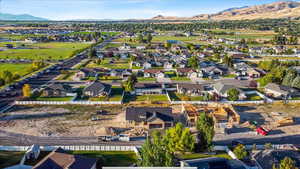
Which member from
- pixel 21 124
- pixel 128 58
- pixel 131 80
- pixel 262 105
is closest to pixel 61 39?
pixel 128 58

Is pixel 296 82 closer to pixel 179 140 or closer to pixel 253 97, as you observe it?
pixel 253 97

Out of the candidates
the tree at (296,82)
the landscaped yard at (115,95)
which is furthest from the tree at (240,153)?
the tree at (296,82)

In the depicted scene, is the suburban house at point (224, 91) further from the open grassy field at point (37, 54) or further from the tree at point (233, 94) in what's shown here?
the open grassy field at point (37, 54)

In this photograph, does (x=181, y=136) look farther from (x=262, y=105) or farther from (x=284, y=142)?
(x=262, y=105)

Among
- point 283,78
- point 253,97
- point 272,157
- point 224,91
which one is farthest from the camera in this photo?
point 283,78

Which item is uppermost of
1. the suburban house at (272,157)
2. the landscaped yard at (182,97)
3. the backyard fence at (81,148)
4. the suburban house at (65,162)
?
the landscaped yard at (182,97)

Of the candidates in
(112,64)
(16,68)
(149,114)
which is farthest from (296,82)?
(16,68)
